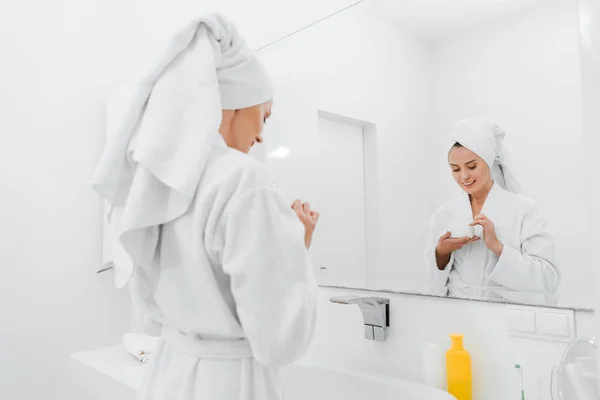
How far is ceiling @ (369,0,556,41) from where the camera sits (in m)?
1.13

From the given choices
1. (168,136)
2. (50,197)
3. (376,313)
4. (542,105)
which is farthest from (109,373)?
(542,105)

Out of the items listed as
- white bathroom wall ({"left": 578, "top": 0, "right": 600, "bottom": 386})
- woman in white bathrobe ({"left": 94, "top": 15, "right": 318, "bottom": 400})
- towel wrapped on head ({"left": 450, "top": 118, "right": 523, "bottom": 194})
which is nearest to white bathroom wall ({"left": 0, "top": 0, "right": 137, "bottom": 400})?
woman in white bathrobe ({"left": 94, "top": 15, "right": 318, "bottom": 400})

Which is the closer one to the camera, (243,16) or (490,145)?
(490,145)

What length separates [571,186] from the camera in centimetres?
99

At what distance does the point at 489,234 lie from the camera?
1122mm

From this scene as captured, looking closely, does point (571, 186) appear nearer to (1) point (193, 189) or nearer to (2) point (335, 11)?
(1) point (193, 189)

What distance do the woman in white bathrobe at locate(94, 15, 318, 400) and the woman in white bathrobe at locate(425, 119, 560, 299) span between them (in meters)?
0.50

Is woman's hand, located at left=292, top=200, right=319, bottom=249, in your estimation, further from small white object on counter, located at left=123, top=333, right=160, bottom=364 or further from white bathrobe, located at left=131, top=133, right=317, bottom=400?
small white object on counter, located at left=123, top=333, right=160, bottom=364

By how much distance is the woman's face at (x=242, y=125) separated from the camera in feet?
3.24

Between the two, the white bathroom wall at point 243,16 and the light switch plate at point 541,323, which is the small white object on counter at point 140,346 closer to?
the light switch plate at point 541,323

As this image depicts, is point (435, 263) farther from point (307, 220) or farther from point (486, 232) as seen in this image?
point (307, 220)

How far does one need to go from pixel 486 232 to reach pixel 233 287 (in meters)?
0.64

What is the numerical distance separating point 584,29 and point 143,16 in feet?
7.69

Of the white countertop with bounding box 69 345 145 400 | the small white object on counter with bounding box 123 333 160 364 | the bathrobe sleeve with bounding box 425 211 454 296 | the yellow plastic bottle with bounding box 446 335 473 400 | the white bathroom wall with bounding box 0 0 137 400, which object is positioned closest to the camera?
the yellow plastic bottle with bounding box 446 335 473 400
